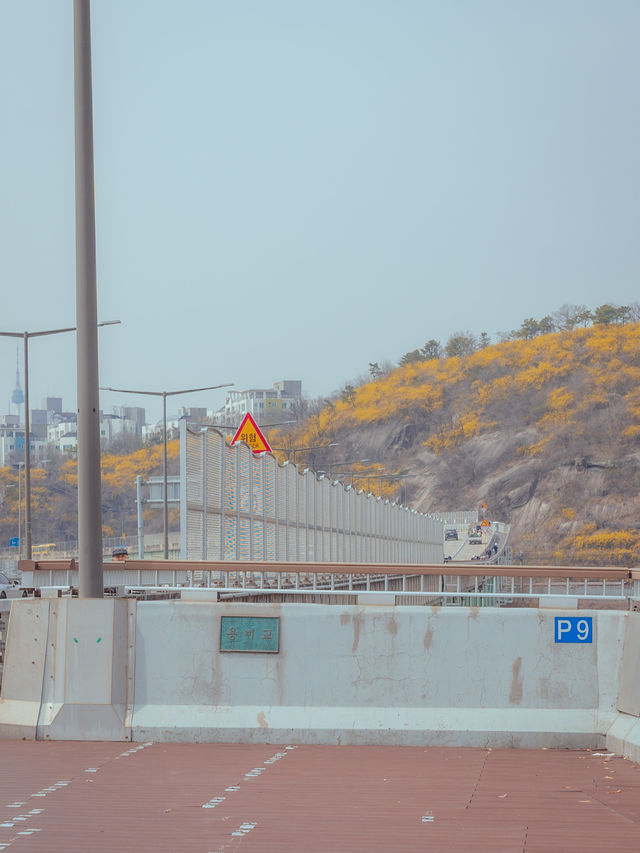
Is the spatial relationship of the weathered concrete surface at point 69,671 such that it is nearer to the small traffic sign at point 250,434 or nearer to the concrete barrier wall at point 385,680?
the concrete barrier wall at point 385,680

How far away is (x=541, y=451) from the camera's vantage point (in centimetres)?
16688

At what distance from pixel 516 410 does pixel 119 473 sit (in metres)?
58.0

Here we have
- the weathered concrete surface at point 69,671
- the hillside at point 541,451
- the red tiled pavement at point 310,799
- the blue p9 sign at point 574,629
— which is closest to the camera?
the red tiled pavement at point 310,799

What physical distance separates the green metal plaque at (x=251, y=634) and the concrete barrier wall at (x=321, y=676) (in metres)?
0.06

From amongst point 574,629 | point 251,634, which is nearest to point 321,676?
point 251,634

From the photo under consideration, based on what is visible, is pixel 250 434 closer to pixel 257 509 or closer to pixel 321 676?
pixel 257 509

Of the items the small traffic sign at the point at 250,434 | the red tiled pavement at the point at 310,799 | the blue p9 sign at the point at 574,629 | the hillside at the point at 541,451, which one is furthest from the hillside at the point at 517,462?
the red tiled pavement at the point at 310,799

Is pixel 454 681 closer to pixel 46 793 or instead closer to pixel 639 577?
pixel 639 577

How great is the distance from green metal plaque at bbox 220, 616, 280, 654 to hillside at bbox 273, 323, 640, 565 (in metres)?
118

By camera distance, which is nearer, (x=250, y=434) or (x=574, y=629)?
(x=574, y=629)

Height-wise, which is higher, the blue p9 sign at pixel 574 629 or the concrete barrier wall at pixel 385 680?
the blue p9 sign at pixel 574 629

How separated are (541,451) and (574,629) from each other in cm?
15841

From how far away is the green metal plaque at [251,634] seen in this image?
11.1 m

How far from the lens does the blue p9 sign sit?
35.3 ft
